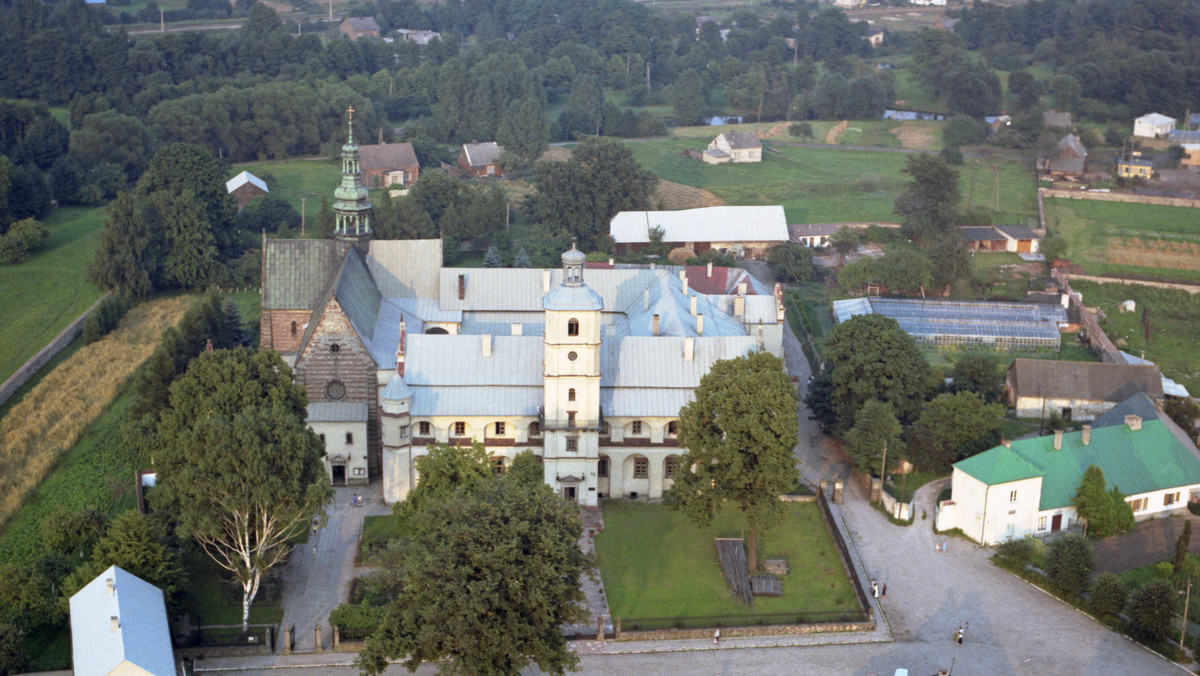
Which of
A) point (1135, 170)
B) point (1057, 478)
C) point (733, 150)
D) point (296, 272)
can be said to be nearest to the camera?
point (1057, 478)

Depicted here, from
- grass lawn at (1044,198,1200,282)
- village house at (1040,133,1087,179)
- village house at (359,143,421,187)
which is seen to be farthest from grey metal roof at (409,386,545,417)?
village house at (1040,133,1087,179)

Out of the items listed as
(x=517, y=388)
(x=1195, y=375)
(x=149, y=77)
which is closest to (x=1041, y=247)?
(x=1195, y=375)

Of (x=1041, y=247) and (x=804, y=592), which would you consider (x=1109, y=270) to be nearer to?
(x=1041, y=247)

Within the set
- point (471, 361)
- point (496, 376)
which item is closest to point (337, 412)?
point (471, 361)

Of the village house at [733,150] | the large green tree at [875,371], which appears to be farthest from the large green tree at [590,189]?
the large green tree at [875,371]

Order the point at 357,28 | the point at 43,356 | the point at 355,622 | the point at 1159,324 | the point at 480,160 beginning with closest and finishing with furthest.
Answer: the point at 355,622
the point at 43,356
the point at 1159,324
the point at 480,160
the point at 357,28

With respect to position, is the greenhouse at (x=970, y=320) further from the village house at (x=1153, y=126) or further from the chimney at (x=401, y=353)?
the village house at (x=1153, y=126)

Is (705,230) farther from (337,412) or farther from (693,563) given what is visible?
(693,563)
